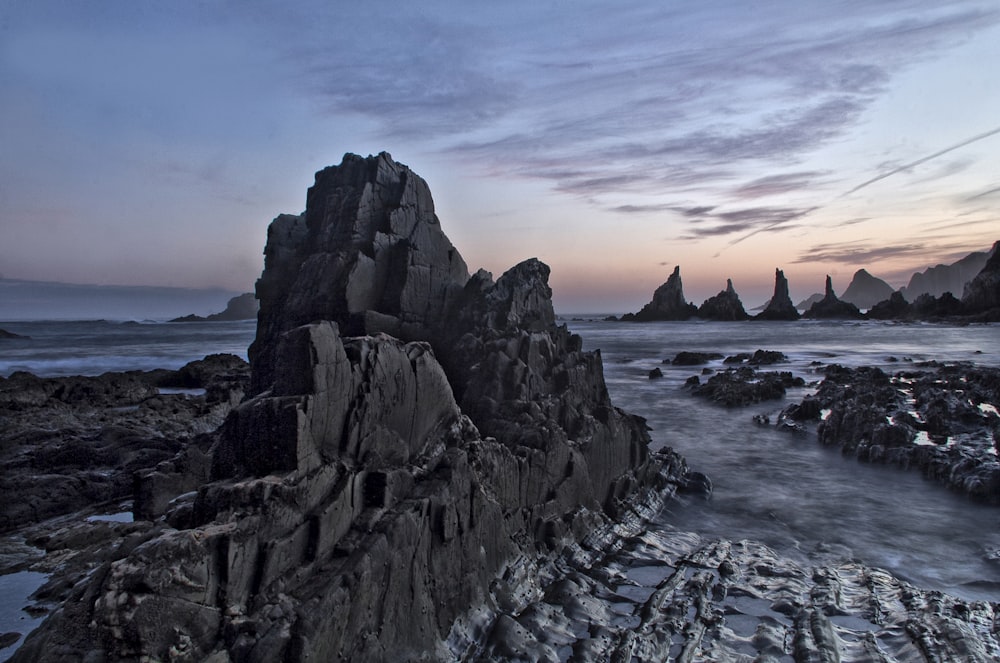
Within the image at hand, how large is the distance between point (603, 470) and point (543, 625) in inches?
181

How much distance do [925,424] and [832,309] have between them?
139 meters

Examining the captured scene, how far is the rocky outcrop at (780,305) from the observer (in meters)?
145

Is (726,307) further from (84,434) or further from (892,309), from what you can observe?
(84,434)

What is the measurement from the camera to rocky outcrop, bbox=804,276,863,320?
5162 inches

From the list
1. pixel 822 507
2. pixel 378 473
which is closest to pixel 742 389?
pixel 822 507

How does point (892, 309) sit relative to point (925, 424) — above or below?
above

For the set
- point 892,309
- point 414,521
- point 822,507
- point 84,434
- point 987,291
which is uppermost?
point 987,291

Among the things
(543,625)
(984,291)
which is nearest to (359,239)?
(543,625)

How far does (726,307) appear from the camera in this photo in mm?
139875

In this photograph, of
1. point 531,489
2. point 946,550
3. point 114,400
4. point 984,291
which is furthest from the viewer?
point 984,291

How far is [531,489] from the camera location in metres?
9.21

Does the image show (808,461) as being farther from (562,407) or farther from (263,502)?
(263,502)

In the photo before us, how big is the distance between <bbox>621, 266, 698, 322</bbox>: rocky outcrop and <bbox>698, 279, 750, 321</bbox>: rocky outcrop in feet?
14.2

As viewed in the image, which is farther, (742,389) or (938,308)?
(938,308)
